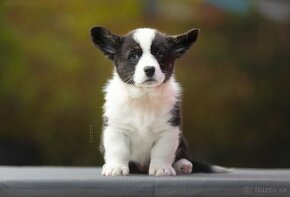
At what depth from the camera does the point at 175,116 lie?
2631 mm

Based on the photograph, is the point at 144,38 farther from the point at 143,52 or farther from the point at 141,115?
the point at 141,115

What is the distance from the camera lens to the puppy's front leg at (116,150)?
2.52m

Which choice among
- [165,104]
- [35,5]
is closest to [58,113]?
[35,5]

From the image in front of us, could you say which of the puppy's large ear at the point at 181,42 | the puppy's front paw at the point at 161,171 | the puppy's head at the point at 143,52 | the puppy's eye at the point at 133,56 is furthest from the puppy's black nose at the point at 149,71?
the puppy's front paw at the point at 161,171

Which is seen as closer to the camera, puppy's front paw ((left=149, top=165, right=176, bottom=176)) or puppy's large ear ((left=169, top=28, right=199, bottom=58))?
puppy's front paw ((left=149, top=165, right=176, bottom=176))

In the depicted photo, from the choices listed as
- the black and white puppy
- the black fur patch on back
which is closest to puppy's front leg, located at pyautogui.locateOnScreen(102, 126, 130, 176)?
the black and white puppy

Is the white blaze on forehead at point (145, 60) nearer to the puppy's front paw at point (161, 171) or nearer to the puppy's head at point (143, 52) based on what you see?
the puppy's head at point (143, 52)

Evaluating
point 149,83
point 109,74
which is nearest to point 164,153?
point 149,83

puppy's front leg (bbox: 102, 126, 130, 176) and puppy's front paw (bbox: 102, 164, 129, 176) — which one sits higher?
puppy's front leg (bbox: 102, 126, 130, 176)

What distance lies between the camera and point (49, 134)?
4.54 meters

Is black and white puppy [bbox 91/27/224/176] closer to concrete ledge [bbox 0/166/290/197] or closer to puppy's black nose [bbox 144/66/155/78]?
puppy's black nose [bbox 144/66/155/78]

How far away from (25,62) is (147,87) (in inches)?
86.7

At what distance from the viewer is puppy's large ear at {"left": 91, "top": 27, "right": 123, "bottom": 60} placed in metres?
2.61

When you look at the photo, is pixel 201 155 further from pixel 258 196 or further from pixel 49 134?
pixel 258 196
